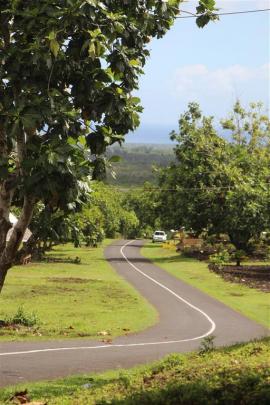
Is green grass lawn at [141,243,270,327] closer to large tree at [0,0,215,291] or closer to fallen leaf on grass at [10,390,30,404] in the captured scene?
fallen leaf on grass at [10,390,30,404]

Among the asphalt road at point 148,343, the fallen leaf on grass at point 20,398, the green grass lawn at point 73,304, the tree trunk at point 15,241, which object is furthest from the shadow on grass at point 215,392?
the green grass lawn at point 73,304

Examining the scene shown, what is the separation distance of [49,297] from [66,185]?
20.2m

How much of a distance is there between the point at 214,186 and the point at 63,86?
42255 millimetres

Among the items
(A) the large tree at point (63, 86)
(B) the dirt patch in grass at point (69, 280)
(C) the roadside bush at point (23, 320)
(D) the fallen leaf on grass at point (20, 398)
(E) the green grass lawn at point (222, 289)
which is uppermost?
(A) the large tree at point (63, 86)

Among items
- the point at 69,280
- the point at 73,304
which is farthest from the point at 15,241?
the point at 69,280

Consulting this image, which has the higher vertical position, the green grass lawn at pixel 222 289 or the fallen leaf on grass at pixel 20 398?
the fallen leaf on grass at pixel 20 398

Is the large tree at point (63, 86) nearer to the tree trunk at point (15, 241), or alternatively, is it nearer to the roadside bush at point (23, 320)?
the tree trunk at point (15, 241)

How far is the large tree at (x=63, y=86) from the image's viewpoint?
683cm

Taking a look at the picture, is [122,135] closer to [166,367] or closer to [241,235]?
[166,367]

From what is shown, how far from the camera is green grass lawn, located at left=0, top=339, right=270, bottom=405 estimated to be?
21.0 feet

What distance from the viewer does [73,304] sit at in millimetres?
24641

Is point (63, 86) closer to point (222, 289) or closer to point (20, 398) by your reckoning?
point (20, 398)

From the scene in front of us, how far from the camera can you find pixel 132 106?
7.75 metres

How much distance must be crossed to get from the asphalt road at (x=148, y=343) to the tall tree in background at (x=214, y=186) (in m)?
14.8
